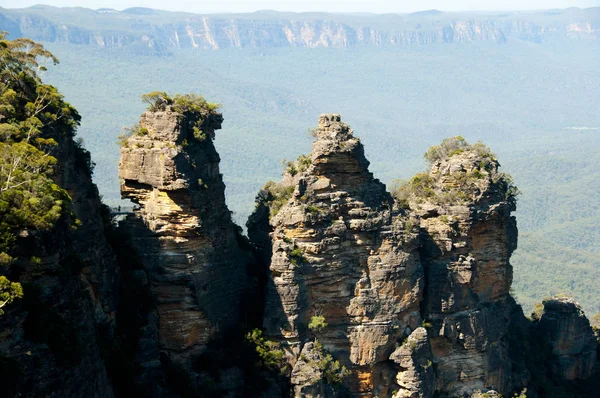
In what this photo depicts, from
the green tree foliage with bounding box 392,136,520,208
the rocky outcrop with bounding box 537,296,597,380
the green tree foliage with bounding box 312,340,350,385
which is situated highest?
the green tree foliage with bounding box 392,136,520,208

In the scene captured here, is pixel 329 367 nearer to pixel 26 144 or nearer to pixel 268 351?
pixel 268 351

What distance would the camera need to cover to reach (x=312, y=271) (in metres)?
38.0

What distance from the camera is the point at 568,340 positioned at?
4969 cm

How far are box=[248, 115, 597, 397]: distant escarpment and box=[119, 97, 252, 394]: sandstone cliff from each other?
110 inches

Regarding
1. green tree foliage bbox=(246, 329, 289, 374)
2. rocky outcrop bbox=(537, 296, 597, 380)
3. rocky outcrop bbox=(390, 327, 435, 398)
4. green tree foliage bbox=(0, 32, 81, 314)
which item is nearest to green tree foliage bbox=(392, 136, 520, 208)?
rocky outcrop bbox=(390, 327, 435, 398)

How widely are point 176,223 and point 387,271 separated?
Answer: 8965mm

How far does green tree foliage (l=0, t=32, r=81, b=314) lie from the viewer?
966 inches

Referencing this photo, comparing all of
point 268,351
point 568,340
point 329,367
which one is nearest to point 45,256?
point 268,351

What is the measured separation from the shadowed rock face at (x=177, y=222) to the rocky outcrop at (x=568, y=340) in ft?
66.9

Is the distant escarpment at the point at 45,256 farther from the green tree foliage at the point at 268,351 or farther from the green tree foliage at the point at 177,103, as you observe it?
the green tree foliage at the point at 268,351

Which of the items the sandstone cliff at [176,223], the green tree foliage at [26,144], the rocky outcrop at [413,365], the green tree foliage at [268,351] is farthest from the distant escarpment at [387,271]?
the green tree foliage at [26,144]

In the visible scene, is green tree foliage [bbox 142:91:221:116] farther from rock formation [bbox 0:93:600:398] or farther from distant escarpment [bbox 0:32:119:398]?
distant escarpment [bbox 0:32:119:398]

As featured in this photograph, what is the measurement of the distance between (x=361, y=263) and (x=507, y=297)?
9363 millimetres

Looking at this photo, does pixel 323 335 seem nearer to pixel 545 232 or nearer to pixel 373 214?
pixel 373 214
